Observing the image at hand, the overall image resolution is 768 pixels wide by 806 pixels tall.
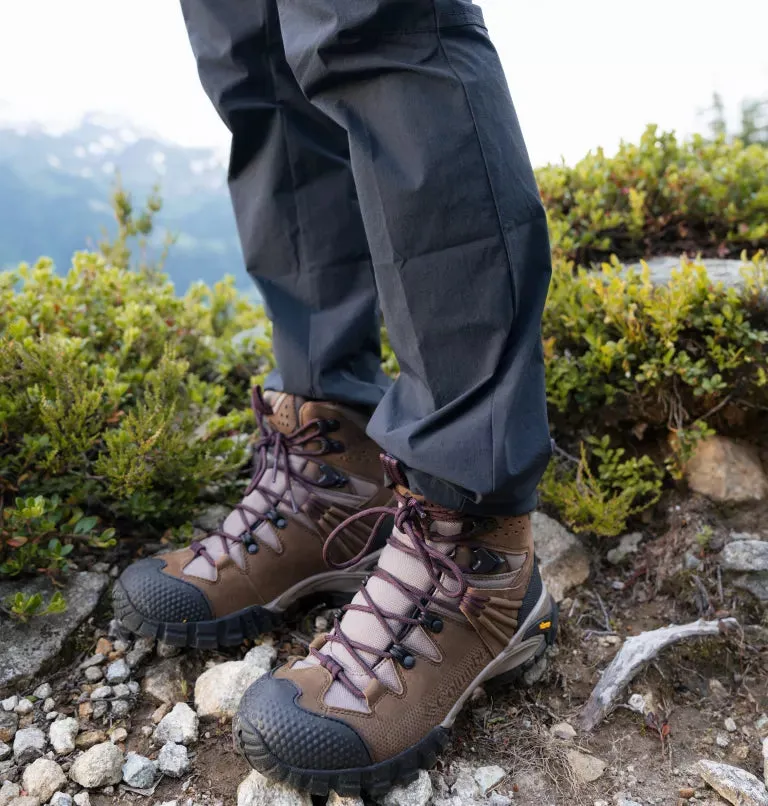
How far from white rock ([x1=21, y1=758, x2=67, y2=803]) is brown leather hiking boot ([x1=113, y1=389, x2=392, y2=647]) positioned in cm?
33

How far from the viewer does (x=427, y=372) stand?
141 cm

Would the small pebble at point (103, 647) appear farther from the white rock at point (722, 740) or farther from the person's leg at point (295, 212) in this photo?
the white rock at point (722, 740)

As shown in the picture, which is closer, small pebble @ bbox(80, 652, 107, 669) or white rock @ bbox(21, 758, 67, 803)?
white rock @ bbox(21, 758, 67, 803)

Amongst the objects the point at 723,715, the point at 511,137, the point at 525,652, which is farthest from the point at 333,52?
the point at 723,715

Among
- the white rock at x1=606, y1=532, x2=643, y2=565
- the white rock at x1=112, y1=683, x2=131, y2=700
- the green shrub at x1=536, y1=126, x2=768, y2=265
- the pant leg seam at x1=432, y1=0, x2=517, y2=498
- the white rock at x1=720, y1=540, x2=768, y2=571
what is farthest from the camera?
the green shrub at x1=536, y1=126, x2=768, y2=265

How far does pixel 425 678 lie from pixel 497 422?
0.56 m

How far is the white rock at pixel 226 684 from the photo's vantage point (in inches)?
65.4

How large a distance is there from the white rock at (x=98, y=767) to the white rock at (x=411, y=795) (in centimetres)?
56

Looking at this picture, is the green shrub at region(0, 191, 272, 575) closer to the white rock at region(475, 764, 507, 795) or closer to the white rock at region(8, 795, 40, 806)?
the white rock at region(8, 795, 40, 806)

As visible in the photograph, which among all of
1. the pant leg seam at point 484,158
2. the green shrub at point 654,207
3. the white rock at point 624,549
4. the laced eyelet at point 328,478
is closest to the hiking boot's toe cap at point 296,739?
the laced eyelet at point 328,478

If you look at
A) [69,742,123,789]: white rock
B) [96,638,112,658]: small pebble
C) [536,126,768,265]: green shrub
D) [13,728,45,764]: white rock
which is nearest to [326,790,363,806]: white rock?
[69,742,123,789]: white rock

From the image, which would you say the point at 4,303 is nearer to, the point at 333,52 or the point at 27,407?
the point at 27,407

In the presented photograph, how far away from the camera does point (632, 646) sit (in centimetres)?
175

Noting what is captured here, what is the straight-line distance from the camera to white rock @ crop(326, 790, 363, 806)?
54.2 inches
